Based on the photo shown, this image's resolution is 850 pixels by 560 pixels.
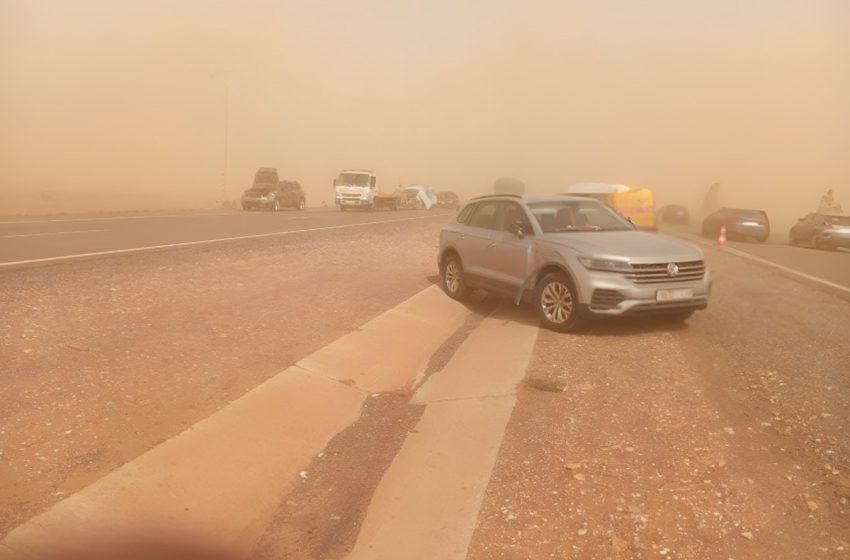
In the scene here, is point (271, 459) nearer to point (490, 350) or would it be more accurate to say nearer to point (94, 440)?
point (94, 440)

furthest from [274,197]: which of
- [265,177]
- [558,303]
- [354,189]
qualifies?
[558,303]

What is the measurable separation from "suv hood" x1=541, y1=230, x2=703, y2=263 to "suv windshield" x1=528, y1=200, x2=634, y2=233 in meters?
0.30

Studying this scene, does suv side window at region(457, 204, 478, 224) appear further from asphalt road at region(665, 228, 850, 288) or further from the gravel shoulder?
asphalt road at region(665, 228, 850, 288)

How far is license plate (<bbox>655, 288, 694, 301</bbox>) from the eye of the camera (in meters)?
8.98

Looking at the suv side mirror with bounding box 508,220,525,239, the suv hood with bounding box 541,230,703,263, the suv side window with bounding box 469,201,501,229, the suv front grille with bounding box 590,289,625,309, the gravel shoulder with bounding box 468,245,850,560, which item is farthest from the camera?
the suv side window with bounding box 469,201,501,229

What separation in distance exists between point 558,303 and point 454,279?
119 inches

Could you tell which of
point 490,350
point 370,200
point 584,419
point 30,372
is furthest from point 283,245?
point 370,200

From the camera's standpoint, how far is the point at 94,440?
17.4 ft

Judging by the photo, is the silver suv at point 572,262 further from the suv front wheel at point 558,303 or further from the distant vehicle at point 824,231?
the distant vehicle at point 824,231

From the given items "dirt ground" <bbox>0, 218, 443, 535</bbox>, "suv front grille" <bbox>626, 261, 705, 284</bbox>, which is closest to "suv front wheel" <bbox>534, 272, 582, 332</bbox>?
"suv front grille" <bbox>626, 261, 705, 284</bbox>

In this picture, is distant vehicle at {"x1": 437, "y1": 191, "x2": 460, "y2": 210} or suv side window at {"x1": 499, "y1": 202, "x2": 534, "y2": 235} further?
distant vehicle at {"x1": 437, "y1": 191, "x2": 460, "y2": 210}

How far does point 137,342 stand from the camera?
7688 millimetres

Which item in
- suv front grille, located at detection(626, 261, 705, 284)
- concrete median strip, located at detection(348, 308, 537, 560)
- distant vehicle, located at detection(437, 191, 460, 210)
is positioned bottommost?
distant vehicle, located at detection(437, 191, 460, 210)

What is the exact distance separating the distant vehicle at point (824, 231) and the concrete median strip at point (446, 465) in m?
25.7
